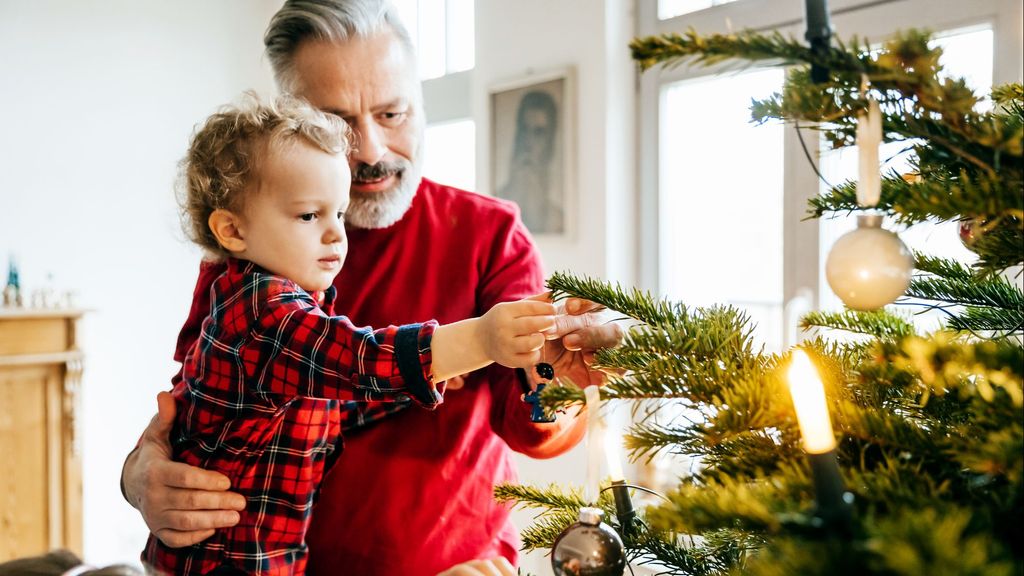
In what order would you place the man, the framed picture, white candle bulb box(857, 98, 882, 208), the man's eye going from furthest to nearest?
the framed picture
the man's eye
the man
white candle bulb box(857, 98, 882, 208)

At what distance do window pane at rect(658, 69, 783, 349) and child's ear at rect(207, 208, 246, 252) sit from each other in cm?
172

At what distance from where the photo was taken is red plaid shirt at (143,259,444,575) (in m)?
0.85

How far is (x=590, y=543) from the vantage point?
0.50 meters

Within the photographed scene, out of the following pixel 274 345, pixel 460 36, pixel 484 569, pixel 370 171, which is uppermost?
pixel 460 36

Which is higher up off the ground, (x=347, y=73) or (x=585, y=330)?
(x=347, y=73)

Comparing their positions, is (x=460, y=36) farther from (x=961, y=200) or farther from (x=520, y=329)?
(x=961, y=200)

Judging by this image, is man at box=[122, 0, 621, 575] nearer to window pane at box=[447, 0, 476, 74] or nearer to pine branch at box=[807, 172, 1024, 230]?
pine branch at box=[807, 172, 1024, 230]

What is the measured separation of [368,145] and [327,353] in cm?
45

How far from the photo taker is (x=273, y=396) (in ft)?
3.12

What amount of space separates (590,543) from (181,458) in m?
0.77

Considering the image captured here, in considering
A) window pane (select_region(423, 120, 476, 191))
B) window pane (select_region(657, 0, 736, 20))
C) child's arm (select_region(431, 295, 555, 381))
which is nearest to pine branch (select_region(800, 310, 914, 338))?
child's arm (select_region(431, 295, 555, 381))

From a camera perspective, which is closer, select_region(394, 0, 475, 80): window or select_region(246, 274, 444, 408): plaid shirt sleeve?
select_region(246, 274, 444, 408): plaid shirt sleeve

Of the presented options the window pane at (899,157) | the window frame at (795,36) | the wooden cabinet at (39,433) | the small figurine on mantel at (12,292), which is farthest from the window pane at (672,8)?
the small figurine on mantel at (12,292)

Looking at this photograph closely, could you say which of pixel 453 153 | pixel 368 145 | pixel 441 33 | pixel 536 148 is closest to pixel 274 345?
pixel 368 145
